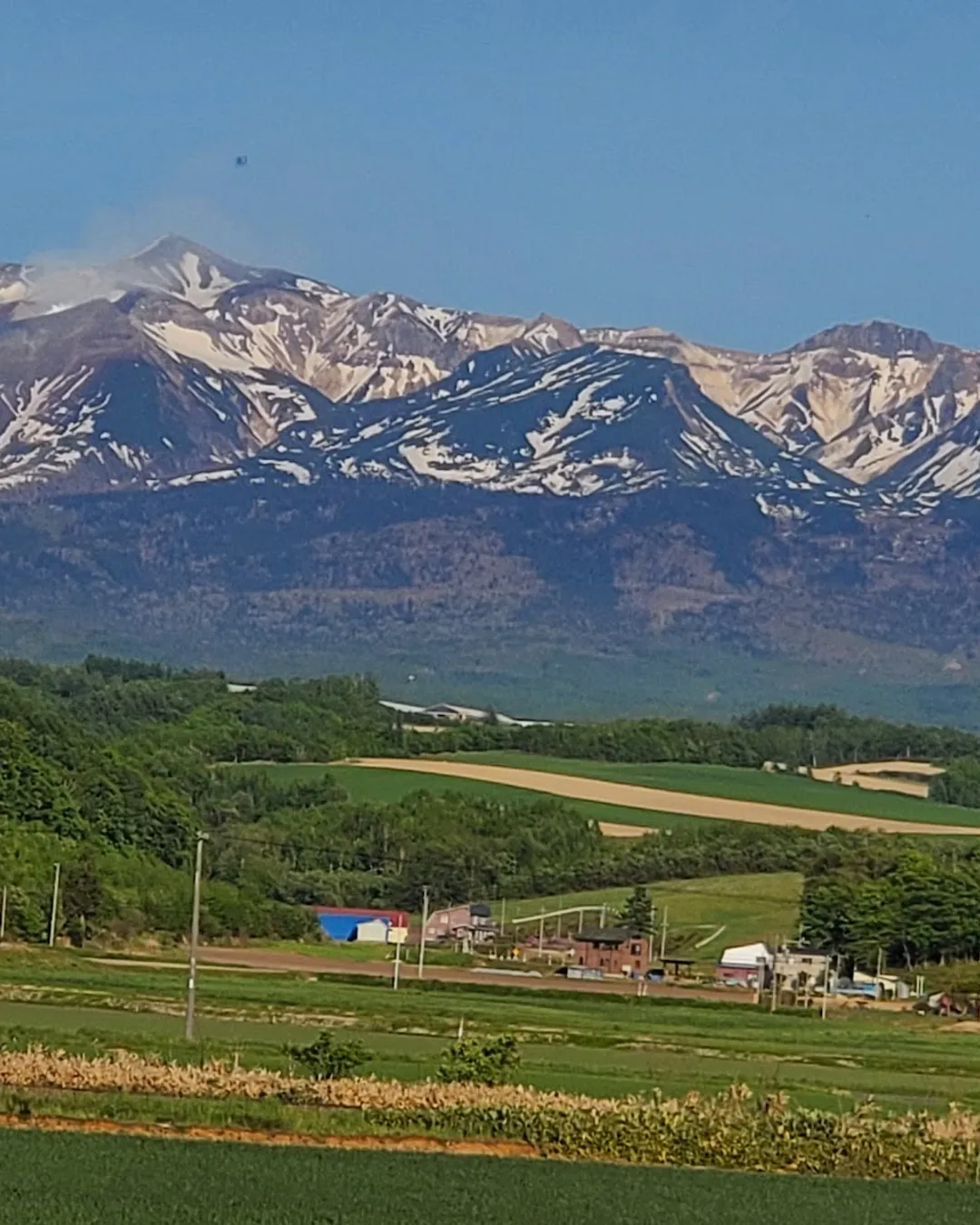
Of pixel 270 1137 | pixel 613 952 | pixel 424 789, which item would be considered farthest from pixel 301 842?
pixel 270 1137

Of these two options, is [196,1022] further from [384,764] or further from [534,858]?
[384,764]

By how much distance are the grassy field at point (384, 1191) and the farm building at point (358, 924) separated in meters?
54.4

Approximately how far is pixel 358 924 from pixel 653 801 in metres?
33.1

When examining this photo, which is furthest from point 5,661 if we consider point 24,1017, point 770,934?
point 24,1017

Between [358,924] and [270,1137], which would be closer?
[270,1137]

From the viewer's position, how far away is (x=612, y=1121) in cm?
2552

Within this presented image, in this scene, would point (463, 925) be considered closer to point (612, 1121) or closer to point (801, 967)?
point (801, 967)

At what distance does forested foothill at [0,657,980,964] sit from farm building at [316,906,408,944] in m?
0.84

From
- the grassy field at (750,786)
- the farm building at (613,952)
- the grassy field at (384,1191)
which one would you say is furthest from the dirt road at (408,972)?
the grassy field at (750,786)

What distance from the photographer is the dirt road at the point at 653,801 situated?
105 metres

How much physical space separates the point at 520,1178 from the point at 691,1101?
475cm

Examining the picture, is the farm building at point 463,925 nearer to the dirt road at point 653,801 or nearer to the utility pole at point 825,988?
the utility pole at point 825,988

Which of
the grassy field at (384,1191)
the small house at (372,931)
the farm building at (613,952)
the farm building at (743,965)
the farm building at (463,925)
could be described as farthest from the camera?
the farm building at (463,925)

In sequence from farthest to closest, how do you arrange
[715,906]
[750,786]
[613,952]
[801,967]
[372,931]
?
[750,786], [715,906], [372,931], [613,952], [801,967]
